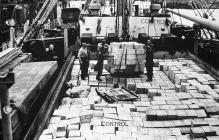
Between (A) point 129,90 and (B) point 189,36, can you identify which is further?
(B) point 189,36

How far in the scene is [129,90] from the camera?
10398 mm

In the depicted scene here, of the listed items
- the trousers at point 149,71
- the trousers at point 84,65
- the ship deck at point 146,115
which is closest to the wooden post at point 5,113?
the ship deck at point 146,115

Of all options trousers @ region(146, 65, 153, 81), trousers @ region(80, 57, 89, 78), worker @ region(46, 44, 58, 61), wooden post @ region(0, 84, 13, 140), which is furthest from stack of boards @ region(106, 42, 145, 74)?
wooden post @ region(0, 84, 13, 140)

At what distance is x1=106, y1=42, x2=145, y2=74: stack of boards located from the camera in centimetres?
1170

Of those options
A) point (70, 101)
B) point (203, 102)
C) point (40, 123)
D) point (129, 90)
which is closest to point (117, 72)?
point (129, 90)

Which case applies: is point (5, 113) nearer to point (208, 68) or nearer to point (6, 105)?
point (6, 105)

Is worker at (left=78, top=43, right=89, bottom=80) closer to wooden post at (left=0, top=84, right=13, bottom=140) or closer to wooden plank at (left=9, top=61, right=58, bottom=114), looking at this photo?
wooden plank at (left=9, top=61, right=58, bottom=114)

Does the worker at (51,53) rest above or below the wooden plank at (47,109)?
above

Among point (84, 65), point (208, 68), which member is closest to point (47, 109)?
point (84, 65)

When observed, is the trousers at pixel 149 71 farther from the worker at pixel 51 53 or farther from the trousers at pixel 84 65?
the worker at pixel 51 53

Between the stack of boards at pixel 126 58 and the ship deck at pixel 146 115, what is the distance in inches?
45.5

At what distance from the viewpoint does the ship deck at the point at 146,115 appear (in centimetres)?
684

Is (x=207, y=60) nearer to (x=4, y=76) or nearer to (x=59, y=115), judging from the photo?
(x=59, y=115)

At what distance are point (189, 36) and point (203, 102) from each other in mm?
9006
